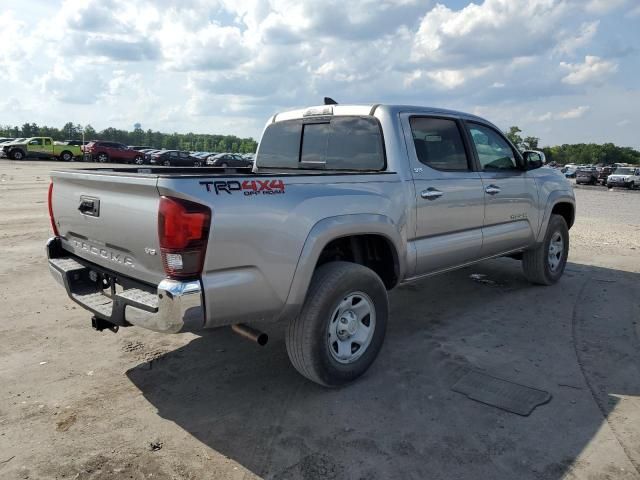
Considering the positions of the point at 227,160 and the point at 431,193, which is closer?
the point at 431,193

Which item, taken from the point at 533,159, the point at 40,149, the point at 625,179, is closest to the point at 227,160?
the point at 40,149

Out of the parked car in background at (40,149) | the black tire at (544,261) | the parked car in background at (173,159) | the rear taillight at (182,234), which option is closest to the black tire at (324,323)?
the rear taillight at (182,234)

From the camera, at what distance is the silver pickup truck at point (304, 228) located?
2.82 m

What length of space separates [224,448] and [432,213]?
96.4 inches

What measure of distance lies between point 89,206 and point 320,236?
151cm

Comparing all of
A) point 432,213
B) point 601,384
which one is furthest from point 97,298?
point 601,384

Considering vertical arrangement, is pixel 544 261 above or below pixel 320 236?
below

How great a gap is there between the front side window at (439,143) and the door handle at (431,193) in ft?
0.74

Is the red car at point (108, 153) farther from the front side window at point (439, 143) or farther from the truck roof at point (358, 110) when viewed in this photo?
the front side window at point (439, 143)

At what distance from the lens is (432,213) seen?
170 inches

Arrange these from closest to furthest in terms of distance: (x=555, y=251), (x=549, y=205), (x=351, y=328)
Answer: (x=351, y=328) < (x=549, y=205) < (x=555, y=251)

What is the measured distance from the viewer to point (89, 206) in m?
3.36

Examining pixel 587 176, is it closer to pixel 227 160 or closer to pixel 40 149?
pixel 227 160

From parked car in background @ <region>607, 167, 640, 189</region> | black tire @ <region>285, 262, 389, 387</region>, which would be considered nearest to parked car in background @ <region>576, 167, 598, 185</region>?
parked car in background @ <region>607, 167, 640, 189</region>
